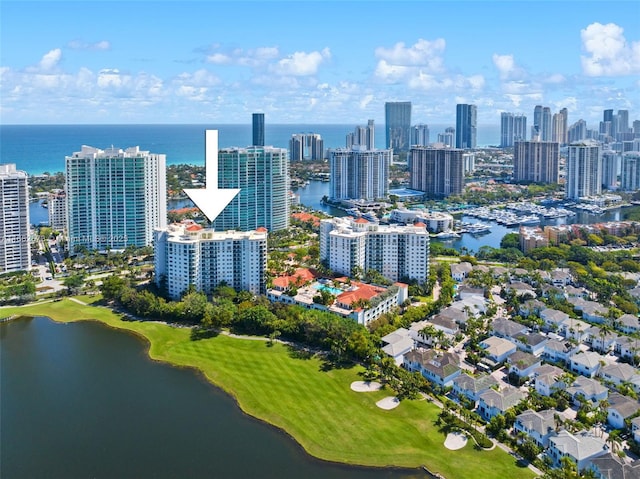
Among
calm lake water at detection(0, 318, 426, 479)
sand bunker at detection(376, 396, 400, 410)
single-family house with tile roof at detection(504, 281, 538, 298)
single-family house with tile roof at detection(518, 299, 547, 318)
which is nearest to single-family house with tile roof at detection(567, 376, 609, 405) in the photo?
sand bunker at detection(376, 396, 400, 410)

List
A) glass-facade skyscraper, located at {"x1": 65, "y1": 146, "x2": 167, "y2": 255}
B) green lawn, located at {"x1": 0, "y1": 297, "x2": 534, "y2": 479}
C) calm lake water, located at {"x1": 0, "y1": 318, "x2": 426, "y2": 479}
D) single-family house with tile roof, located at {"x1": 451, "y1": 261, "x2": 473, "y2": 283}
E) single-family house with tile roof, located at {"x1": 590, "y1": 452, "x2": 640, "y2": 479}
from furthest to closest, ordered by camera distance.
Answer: glass-facade skyscraper, located at {"x1": 65, "y1": 146, "x2": 167, "y2": 255} < single-family house with tile roof, located at {"x1": 451, "y1": 261, "x2": 473, "y2": 283} < green lawn, located at {"x1": 0, "y1": 297, "x2": 534, "y2": 479} < calm lake water, located at {"x1": 0, "y1": 318, "x2": 426, "y2": 479} < single-family house with tile roof, located at {"x1": 590, "y1": 452, "x2": 640, "y2": 479}

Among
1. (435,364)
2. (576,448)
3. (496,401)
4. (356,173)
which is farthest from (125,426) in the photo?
(356,173)

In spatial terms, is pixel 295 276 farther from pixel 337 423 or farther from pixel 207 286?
pixel 337 423

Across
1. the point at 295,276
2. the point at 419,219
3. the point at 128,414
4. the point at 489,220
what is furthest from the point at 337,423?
the point at 489,220

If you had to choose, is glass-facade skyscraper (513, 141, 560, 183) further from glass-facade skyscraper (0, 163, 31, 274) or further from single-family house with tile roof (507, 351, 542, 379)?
glass-facade skyscraper (0, 163, 31, 274)

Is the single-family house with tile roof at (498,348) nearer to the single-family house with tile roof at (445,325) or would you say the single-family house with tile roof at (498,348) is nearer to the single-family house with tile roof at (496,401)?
the single-family house with tile roof at (445,325)

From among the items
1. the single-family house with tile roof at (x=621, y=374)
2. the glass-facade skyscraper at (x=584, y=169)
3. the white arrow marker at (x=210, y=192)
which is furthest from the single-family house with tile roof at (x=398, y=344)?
the glass-facade skyscraper at (x=584, y=169)
